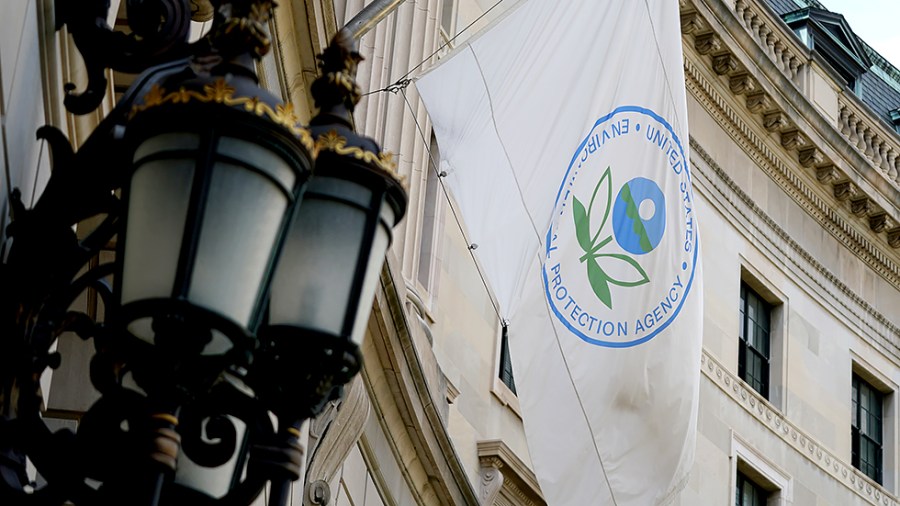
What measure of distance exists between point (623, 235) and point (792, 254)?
16069 millimetres

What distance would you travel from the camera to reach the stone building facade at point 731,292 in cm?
1498

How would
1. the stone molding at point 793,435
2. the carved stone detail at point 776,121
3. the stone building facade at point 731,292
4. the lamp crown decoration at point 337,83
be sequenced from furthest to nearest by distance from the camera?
1. the carved stone detail at point 776,121
2. the stone molding at point 793,435
3. the stone building facade at point 731,292
4. the lamp crown decoration at point 337,83

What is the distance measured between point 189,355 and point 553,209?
8.08m

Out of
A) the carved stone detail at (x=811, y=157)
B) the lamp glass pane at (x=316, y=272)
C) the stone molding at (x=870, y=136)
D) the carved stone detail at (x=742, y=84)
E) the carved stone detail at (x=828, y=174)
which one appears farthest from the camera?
the stone molding at (x=870, y=136)

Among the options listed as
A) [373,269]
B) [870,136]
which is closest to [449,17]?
[870,136]

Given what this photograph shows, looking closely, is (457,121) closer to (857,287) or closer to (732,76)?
(732,76)

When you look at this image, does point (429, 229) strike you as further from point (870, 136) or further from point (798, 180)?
point (870, 136)

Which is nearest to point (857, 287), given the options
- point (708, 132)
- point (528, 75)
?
point (708, 132)

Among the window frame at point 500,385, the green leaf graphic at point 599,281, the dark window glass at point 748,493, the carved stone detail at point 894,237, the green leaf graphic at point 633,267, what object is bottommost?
the green leaf graphic at point 599,281

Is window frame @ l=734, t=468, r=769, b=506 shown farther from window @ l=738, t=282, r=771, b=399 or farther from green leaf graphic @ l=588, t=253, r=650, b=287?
green leaf graphic @ l=588, t=253, r=650, b=287

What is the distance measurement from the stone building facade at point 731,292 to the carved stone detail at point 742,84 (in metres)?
0.03

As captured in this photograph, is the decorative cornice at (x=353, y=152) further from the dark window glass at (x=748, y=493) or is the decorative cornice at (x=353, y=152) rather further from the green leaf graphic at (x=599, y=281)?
the dark window glass at (x=748, y=493)

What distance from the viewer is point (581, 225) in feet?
39.1

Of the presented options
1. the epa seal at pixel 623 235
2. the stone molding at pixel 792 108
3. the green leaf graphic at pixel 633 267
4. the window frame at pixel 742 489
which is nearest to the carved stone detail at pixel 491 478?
the epa seal at pixel 623 235
